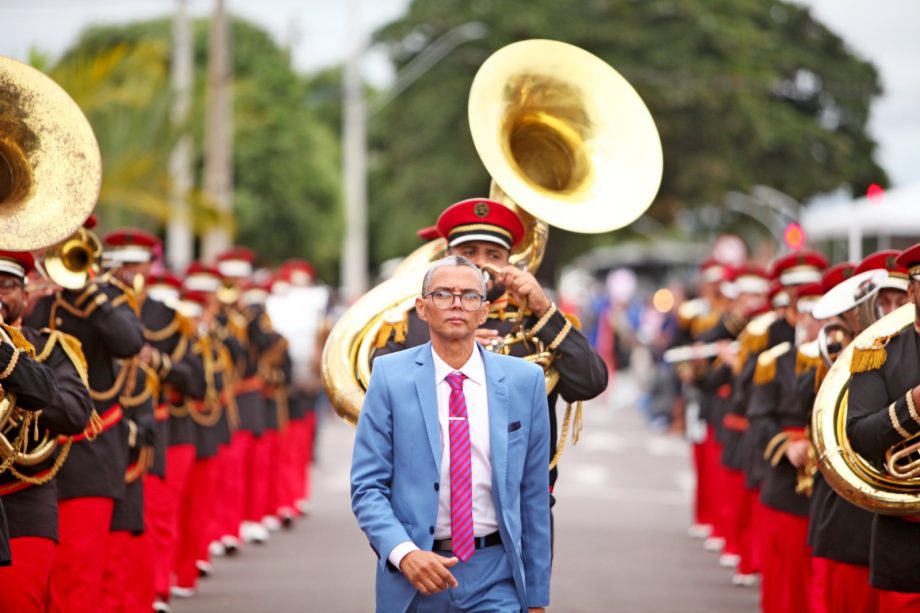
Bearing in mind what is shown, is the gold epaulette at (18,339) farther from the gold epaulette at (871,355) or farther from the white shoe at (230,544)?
the white shoe at (230,544)

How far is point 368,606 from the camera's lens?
10.7 metres

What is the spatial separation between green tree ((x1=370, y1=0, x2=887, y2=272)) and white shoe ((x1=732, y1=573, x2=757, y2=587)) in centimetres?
3058

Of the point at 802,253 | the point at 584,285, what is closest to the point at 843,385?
the point at 802,253

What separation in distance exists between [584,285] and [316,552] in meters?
42.8

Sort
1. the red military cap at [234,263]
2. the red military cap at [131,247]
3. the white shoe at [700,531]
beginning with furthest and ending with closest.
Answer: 1. the white shoe at [700,531]
2. the red military cap at [234,263]
3. the red military cap at [131,247]

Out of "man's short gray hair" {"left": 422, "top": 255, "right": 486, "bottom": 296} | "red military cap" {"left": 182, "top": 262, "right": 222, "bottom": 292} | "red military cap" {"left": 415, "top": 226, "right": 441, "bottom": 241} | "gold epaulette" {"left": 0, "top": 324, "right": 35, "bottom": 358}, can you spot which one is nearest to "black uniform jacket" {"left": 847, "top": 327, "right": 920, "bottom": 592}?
"man's short gray hair" {"left": 422, "top": 255, "right": 486, "bottom": 296}

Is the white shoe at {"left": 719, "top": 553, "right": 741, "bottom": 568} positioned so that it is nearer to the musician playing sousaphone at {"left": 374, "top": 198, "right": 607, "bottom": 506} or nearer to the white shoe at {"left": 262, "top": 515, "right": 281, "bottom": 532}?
the white shoe at {"left": 262, "top": 515, "right": 281, "bottom": 532}

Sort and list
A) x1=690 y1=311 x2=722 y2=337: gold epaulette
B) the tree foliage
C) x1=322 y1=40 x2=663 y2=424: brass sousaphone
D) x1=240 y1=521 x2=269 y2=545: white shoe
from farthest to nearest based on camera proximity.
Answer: the tree foliage < x1=690 y1=311 x2=722 y2=337: gold epaulette < x1=240 y1=521 x2=269 y2=545: white shoe < x1=322 y1=40 x2=663 y2=424: brass sousaphone

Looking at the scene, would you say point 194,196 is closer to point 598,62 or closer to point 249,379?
point 249,379

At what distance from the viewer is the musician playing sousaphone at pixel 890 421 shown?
6.46 metres

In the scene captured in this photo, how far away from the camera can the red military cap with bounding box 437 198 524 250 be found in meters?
7.22

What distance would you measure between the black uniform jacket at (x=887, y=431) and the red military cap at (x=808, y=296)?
105 inches

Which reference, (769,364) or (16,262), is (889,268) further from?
(16,262)

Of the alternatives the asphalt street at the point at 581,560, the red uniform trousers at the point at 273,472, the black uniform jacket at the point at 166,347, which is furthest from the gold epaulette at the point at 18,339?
the red uniform trousers at the point at 273,472
